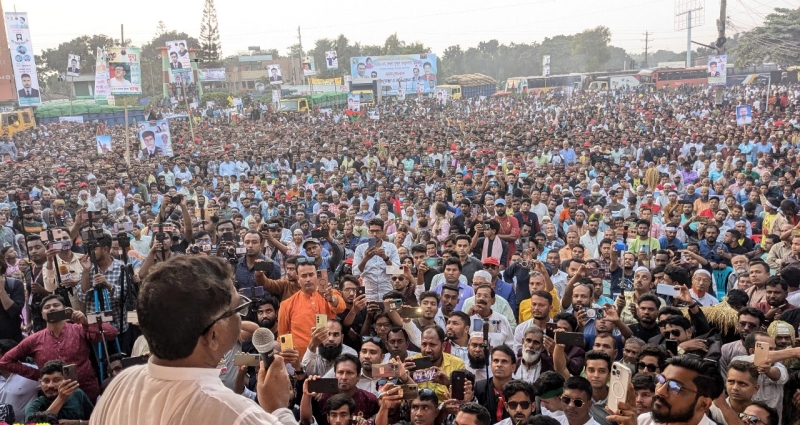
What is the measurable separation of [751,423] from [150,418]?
10.2 feet

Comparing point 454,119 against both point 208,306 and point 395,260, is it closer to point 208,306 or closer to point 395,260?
point 395,260

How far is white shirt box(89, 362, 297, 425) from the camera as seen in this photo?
1271 mm

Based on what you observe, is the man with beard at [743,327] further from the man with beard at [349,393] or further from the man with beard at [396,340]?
the man with beard at [349,393]

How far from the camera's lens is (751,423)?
339cm

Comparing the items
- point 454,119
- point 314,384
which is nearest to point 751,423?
point 314,384

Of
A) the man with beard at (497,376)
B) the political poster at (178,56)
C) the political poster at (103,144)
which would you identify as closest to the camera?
the man with beard at (497,376)

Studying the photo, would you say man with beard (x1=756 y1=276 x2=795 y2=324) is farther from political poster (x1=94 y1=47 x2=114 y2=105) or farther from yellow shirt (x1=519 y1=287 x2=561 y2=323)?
political poster (x1=94 y1=47 x2=114 y2=105)

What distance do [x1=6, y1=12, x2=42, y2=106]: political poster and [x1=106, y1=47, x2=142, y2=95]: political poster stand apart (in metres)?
6.85

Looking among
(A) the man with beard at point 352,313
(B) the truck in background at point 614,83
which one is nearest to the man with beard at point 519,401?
(A) the man with beard at point 352,313

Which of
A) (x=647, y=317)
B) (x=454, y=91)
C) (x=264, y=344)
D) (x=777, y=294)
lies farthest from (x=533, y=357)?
(x=454, y=91)

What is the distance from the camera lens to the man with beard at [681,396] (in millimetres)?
2674

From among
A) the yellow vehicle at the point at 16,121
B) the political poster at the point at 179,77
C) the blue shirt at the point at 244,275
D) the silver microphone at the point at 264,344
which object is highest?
the political poster at the point at 179,77

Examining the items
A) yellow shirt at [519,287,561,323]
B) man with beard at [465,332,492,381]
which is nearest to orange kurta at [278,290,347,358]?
man with beard at [465,332,492,381]

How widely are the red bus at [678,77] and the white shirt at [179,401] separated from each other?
4285cm
